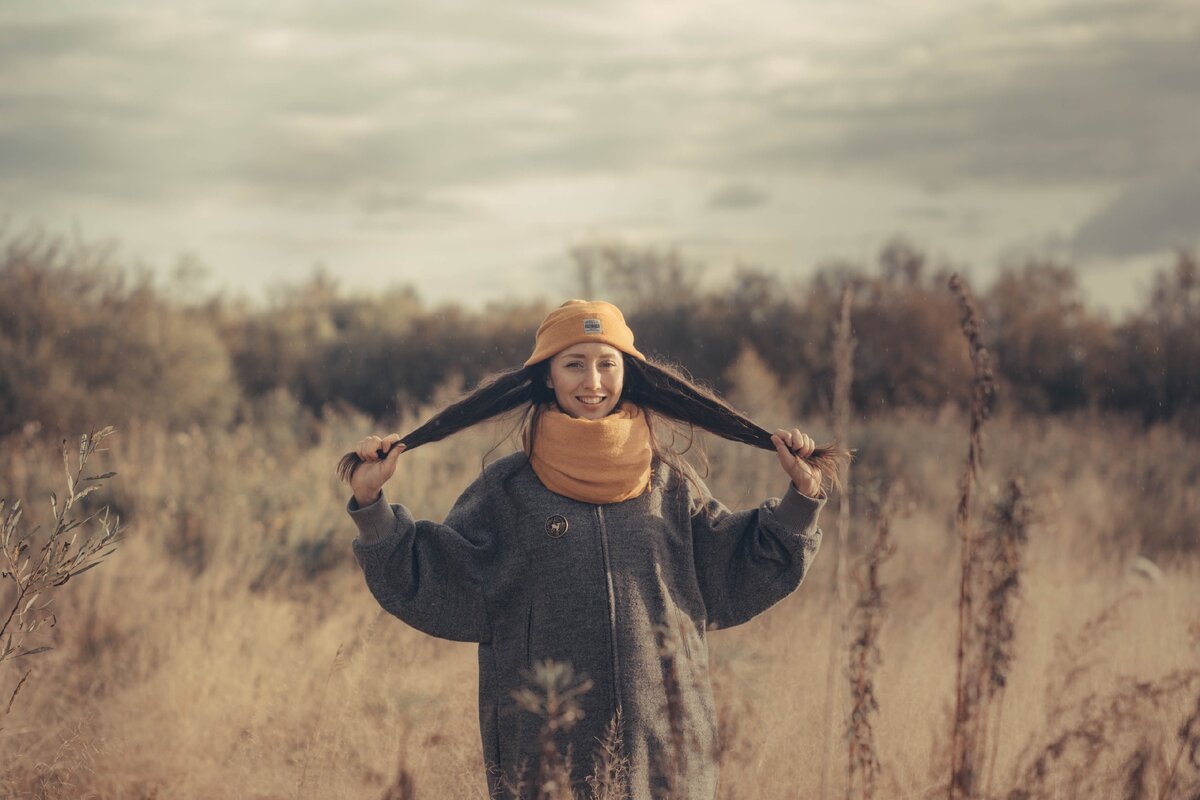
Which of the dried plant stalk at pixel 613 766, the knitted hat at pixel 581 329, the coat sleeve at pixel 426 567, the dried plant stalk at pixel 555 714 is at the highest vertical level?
the knitted hat at pixel 581 329

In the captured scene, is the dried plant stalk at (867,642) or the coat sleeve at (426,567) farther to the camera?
the coat sleeve at (426,567)

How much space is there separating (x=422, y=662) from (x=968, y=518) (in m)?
3.94

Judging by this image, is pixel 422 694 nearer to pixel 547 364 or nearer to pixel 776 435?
pixel 776 435

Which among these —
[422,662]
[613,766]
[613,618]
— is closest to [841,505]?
[613,766]

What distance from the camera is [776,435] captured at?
3299 mm

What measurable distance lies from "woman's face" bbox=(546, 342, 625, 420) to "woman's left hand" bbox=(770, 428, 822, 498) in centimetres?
53

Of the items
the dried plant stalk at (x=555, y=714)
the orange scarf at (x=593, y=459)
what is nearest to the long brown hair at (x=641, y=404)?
the orange scarf at (x=593, y=459)

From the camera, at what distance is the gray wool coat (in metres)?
3.22

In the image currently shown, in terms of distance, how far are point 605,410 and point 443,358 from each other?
830 inches

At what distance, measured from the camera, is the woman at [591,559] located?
3221mm

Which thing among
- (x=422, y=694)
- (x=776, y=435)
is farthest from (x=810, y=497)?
(x=422, y=694)

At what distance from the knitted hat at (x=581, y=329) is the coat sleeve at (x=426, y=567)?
589 mm

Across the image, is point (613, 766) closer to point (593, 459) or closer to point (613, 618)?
point (613, 618)

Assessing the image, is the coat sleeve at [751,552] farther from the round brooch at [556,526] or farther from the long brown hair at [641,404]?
the round brooch at [556,526]
